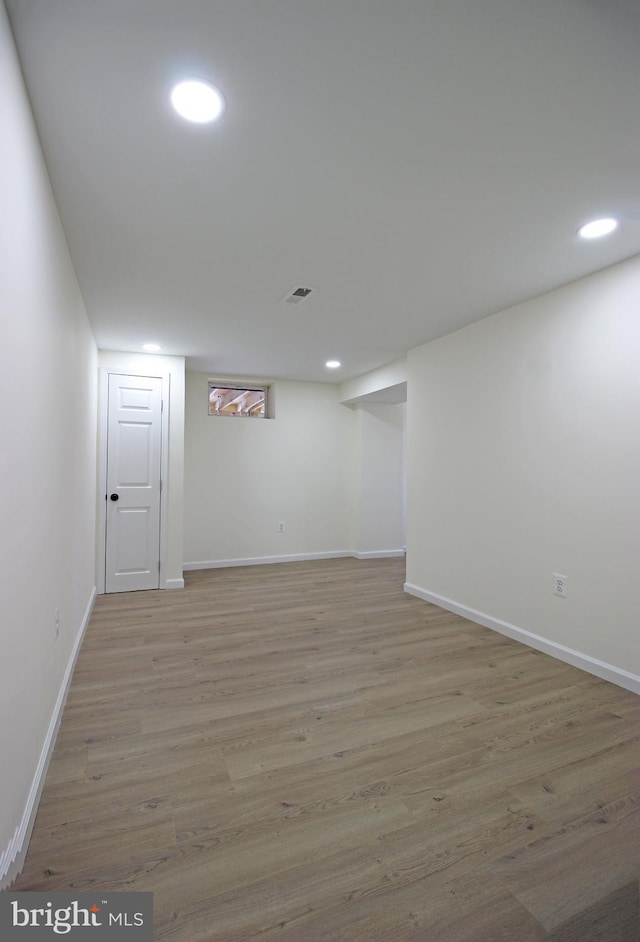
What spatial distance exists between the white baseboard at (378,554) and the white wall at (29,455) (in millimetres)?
4229

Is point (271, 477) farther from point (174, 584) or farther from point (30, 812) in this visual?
point (30, 812)

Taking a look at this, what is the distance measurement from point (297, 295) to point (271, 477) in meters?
3.20

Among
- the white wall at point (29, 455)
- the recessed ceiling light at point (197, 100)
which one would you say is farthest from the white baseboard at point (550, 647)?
the recessed ceiling light at point (197, 100)

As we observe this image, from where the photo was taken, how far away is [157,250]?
2.46 m

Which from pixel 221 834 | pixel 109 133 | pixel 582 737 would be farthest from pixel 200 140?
pixel 582 737

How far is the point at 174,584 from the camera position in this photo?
15.3 feet

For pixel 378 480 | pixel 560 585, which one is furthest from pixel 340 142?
pixel 378 480

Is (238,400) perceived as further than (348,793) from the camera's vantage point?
Yes

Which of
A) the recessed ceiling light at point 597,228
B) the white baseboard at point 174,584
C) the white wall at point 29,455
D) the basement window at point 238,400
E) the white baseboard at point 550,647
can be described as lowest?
the white baseboard at point 174,584

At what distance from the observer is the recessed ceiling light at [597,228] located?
2148mm

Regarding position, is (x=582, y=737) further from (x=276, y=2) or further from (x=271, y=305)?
(x=271, y=305)

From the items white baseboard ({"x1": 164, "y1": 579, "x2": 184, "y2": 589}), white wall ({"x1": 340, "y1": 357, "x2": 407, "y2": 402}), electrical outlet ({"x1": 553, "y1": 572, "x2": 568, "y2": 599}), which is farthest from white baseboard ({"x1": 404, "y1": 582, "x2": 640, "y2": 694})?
white baseboard ({"x1": 164, "y1": 579, "x2": 184, "y2": 589})

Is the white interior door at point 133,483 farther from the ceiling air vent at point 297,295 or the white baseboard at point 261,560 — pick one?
the ceiling air vent at point 297,295

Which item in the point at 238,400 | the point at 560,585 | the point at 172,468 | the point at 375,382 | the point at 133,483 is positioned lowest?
the point at 560,585
